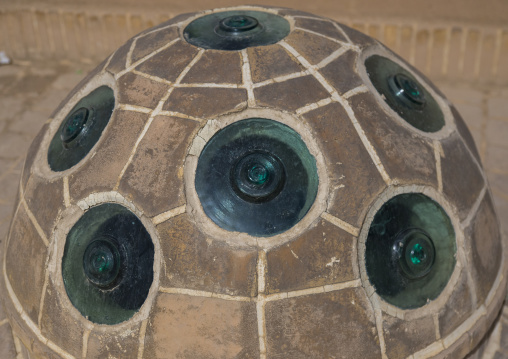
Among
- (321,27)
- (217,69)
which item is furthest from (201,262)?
(321,27)

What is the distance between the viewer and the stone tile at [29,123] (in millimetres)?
6984

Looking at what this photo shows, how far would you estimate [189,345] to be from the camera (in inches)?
116

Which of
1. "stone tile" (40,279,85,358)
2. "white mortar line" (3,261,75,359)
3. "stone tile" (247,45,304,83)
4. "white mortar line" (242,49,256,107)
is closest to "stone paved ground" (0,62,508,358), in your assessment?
"white mortar line" (3,261,75,359)

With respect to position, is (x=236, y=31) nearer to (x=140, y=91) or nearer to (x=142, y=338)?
(x=140, y=91)

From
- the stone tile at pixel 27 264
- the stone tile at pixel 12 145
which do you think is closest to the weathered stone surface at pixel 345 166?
the stone tile at pixel 27 264

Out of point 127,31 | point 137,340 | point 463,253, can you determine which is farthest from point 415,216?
point 127,31

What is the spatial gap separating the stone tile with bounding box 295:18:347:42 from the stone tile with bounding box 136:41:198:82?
0.65 m

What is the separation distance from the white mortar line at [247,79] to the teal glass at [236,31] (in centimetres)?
12

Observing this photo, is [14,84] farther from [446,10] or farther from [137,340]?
[137,340]

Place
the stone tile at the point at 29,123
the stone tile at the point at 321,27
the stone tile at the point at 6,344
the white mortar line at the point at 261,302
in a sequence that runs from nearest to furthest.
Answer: the white mortar line at the point at 261,302 → the stone tile at the point at 321,27 → the stone tile at the point at 6,344 → the stone tile at the point at 29,123

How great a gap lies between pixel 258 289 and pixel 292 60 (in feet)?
3.80

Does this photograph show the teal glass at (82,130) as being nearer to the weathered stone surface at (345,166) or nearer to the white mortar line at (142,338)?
the white mortar line at (142,338)

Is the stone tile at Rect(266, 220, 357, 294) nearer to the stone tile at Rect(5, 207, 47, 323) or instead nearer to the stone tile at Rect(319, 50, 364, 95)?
the stone tile at Rect(319, 50, 364, 95)

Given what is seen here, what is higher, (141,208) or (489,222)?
(141,208)
